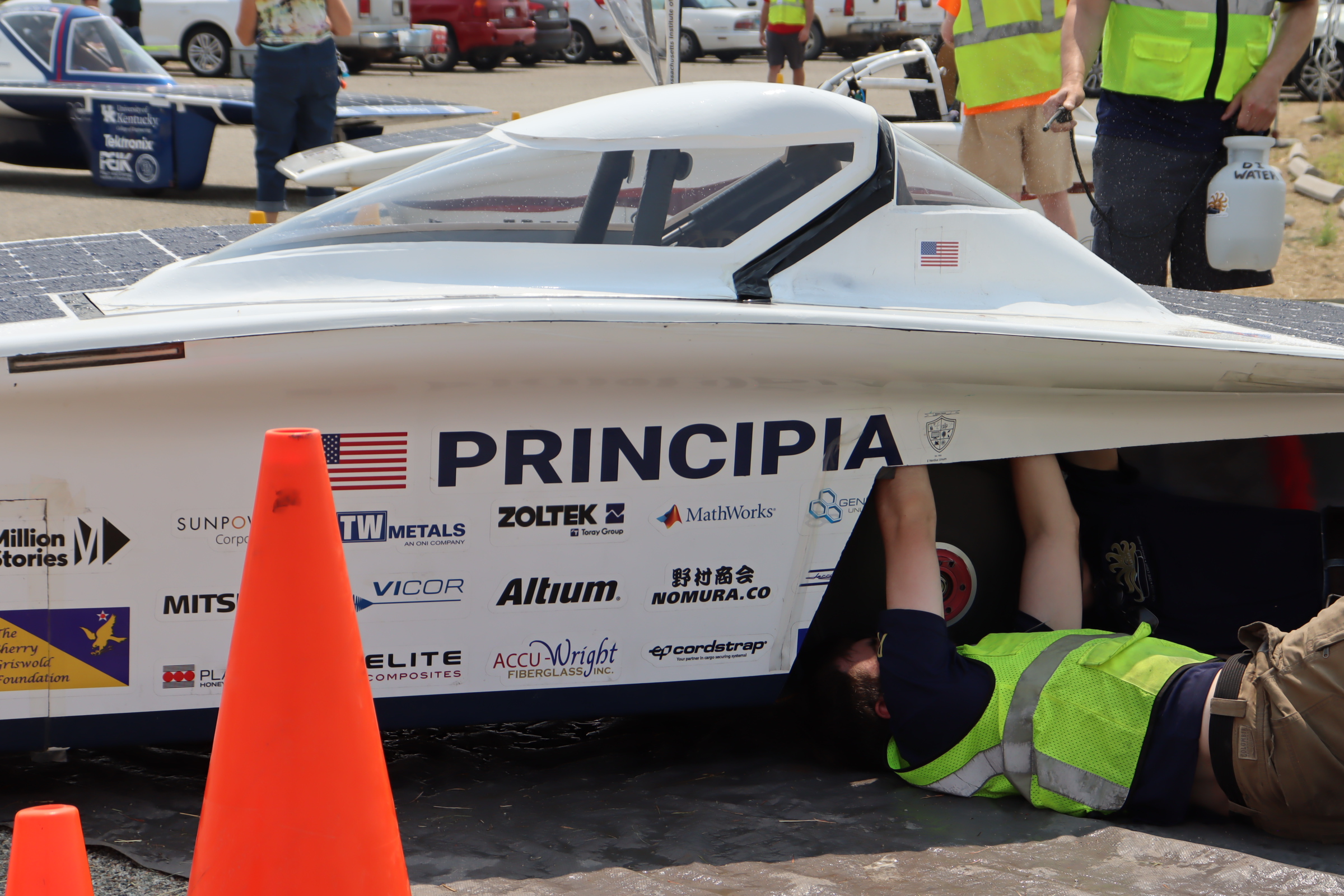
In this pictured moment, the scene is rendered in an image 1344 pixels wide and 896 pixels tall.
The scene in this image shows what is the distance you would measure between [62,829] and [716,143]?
66.0 inches

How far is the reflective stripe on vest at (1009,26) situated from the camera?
4996mm

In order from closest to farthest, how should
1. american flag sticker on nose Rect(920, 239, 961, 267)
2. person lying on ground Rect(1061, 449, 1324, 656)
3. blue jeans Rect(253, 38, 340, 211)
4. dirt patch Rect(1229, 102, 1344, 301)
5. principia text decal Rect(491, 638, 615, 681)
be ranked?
1. principia text decal Rect(491, 638, 615, 681)
2. american flag sticker on nose Rect(920, 239, 961, 267)
3. person lying on ground Rect(1061, 449, 1324, 656)
4. blue jeans Rect(253, 38, 340, 211)
5. dirt patch Rect(1229, 102, 1344, 301)

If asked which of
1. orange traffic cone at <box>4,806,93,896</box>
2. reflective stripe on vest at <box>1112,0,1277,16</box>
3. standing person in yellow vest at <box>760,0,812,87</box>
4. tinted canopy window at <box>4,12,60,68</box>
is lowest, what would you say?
orange traffic cone at <box>4,806,93,896</box>

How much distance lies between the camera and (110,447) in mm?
2104

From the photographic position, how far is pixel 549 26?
62.5 ft

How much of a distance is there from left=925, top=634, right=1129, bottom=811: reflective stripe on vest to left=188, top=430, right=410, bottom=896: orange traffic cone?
123cm

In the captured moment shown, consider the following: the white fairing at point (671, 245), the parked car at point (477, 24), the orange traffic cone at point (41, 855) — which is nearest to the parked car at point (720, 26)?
the parked car at point (477, 24)

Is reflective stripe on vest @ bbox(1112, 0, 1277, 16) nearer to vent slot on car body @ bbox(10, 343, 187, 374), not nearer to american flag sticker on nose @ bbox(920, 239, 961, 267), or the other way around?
american flag sticker on nose @ bbox(920, 239, 961, 267)

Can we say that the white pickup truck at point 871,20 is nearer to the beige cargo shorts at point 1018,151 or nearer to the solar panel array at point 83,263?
the beige cargo shorts at point 1018,151

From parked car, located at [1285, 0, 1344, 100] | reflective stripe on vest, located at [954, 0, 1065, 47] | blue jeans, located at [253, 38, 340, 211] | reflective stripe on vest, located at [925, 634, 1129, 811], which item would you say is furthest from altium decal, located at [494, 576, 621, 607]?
parked car, located at [1285, 0, 1344, 100]

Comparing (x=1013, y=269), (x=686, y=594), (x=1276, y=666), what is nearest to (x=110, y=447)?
(x=686, y=594)

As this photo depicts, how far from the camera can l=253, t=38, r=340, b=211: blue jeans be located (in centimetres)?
588

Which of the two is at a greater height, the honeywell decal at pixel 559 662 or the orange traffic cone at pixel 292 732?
the orange traffic cone at pixel 292 732

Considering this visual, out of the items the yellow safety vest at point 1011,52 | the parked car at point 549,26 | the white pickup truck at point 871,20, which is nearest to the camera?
the yellow safety vest at point 1011,52
